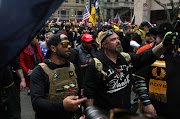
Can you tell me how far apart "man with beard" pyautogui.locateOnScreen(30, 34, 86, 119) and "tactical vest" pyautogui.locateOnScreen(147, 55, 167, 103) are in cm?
122

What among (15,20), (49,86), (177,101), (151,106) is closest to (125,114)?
(15,20)

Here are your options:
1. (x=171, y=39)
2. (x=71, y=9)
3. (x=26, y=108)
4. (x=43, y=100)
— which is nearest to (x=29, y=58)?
(x=26, y=108)

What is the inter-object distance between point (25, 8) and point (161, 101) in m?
2.44

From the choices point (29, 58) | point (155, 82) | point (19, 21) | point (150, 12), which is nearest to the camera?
point (19, 21)

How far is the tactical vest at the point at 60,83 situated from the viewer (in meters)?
2.54

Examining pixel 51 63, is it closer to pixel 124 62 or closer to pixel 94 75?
pixel 94 75

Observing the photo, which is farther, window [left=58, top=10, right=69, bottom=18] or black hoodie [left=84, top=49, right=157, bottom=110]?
window [left=58, top=10, right=69, bottom=18]

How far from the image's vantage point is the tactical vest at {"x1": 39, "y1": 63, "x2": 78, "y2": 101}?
2.54m

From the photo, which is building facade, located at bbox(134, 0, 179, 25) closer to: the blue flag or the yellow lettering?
the yellow lettering

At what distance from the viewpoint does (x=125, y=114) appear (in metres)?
0.75

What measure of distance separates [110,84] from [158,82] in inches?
31.1

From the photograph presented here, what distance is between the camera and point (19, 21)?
93cm

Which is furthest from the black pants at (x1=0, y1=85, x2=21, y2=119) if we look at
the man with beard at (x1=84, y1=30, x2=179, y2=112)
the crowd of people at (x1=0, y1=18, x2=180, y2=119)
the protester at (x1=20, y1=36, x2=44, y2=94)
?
the protester at (x1=20, y1=36, x2=44, y2=94)

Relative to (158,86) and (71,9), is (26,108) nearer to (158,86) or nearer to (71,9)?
(158,86)
